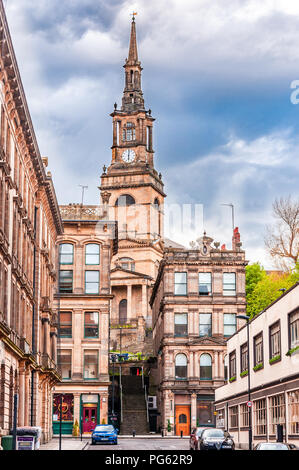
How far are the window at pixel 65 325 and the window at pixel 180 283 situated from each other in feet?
40.5

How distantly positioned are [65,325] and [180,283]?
13647 mm

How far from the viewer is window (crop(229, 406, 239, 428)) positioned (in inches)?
2388

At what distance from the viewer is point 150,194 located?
137375mm

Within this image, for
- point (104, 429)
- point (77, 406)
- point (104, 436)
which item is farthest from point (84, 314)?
point (104, 436)

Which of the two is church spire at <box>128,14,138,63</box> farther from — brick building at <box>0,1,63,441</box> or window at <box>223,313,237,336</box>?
brick building at <box>0,1,63,441</box>

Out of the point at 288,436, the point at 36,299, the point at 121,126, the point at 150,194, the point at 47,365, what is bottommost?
the point at 288,436

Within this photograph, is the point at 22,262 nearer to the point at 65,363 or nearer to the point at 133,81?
the point at 65,363

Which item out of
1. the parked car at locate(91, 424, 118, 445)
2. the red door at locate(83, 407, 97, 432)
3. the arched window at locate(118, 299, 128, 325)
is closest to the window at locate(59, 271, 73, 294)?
the red door at locate(83, 407, 97, 432)

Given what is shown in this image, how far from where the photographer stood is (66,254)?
84.1 m

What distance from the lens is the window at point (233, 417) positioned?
2388 inches

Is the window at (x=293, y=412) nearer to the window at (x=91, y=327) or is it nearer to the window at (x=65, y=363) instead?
the window at (x=65, y=363)

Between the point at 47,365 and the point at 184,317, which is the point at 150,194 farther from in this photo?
the point at 47,365
